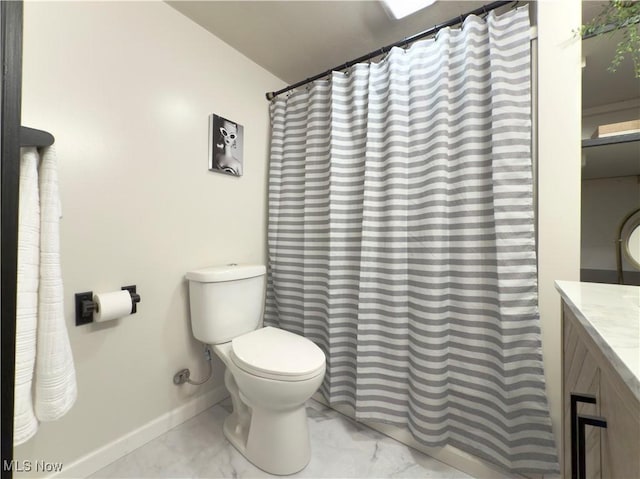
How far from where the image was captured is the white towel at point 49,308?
609 mm

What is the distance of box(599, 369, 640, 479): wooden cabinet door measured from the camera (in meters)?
0.31

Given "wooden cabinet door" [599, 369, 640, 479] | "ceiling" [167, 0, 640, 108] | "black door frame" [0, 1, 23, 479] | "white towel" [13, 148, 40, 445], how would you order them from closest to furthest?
"wooden cabinet door" [599, 369, 640, 479] < "black door frame" [0, 1, 23, 479] < "white towel" [13, 148, 40, 445] < "ceiling" [167, 0, 640, 108]

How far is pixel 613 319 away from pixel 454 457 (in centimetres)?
99

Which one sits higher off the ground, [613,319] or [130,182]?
[130,182]

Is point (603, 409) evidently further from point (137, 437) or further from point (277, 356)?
point (137, 437)

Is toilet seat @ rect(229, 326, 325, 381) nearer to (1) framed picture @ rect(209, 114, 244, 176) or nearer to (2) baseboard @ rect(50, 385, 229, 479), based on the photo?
(2) baseboard @ rect(50, 385, 229, 479)

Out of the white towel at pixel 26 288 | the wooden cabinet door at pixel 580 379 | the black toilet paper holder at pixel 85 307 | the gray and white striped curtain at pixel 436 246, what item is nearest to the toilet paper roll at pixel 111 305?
the black toilet paper holder at pixel 85 307

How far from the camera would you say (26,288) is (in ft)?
1.88

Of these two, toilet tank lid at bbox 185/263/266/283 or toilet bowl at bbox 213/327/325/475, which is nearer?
toilet bowl at bbox 213/327/325/475

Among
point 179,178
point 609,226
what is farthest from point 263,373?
point 609,226

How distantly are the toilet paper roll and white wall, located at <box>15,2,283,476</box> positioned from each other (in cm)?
8

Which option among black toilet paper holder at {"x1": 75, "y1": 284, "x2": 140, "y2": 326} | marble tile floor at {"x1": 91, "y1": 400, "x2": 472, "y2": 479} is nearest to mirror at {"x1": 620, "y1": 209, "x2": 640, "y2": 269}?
marble tile floor at {"x1": 91, "y1": 400, "x2": 472, "y2": 479}

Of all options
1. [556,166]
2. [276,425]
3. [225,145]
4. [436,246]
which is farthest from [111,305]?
[556,166]

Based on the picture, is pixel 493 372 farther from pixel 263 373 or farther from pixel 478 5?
pixel 478 5
